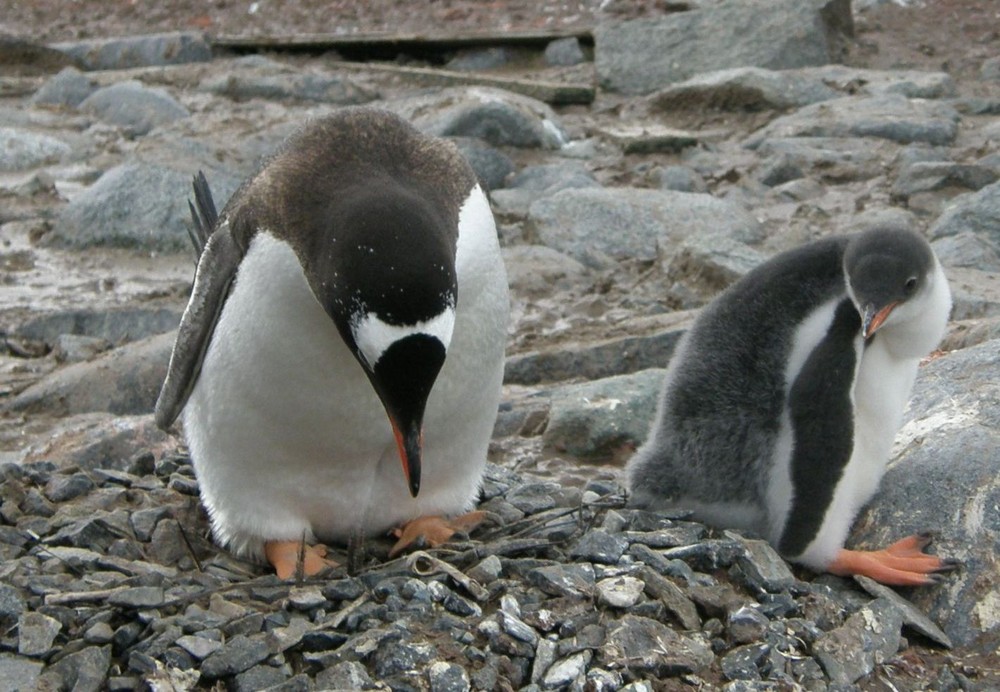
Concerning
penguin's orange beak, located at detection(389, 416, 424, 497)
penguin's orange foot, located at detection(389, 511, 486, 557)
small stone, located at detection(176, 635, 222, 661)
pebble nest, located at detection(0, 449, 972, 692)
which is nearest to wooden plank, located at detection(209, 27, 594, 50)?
penguin's orange foot, located at detection(389, 511, 486, 557)

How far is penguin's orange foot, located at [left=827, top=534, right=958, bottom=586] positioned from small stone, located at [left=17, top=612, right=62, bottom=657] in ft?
6.43

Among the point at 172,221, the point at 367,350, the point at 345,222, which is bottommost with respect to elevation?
the point at 172,221

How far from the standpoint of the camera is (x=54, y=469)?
189 inches

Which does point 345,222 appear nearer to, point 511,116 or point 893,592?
point 893,592

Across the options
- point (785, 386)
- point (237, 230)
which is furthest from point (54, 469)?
point (785, 386)

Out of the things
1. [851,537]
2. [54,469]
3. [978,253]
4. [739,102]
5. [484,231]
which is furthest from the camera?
[739,102]

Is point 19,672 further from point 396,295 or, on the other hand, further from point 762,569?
point 762,569

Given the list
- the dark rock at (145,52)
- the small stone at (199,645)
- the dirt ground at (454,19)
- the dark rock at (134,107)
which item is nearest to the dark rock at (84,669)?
the small stone at (199,645)

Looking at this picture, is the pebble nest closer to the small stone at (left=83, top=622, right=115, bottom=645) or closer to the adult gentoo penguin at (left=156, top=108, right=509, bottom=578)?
the small stone at (left=83, top=622, right=115, bottom=645)

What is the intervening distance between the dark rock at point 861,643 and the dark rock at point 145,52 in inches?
452

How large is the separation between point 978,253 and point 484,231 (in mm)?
4435

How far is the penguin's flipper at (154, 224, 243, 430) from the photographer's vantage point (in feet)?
12.7

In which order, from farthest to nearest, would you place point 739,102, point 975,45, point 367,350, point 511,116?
point 975,45
point 739,102
point 511,116
point 367,350

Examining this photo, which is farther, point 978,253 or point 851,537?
point 978,253
